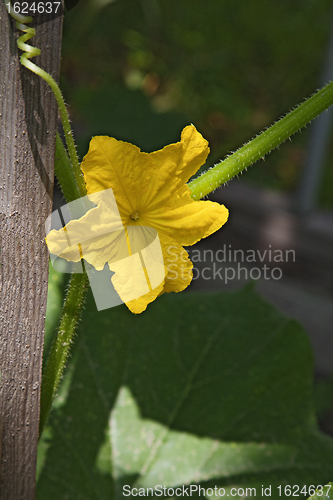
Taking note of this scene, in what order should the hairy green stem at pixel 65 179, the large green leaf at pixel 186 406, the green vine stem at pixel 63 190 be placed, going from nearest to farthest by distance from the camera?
1. the green vine stem at pixel 63 190
2. the hairy green stem at pixel 65 179
3. the large green leaf at pixel 186 406

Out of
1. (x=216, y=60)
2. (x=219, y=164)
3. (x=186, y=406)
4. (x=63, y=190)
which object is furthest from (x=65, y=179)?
(x=216, y=60)

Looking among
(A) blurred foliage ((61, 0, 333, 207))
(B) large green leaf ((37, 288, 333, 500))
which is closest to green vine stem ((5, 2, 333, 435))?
(B) large green leaf ((37, 288, 333, 500))

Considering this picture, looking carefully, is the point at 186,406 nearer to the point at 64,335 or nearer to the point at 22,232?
the point at 64,335

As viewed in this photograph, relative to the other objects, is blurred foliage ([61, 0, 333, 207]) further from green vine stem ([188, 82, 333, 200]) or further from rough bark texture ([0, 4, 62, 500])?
rough bark texture ([0, 4, 62, 500])

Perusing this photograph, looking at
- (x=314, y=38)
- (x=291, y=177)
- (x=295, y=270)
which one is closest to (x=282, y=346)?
(x=295, y=270)

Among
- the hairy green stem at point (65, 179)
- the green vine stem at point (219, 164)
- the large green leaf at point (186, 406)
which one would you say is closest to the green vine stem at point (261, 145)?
the green vine stem at point (219, 164)

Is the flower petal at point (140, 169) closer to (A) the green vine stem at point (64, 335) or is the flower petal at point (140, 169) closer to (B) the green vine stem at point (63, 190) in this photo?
(B) the green vine stem at point (63, 190)

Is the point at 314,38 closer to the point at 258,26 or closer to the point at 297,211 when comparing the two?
the point at 258,26
